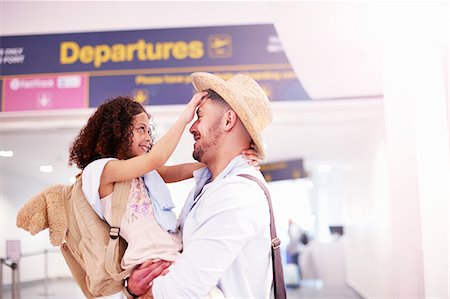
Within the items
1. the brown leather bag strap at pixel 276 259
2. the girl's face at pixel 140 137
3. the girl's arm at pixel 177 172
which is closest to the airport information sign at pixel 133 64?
the girl's arm at pixel 177 172

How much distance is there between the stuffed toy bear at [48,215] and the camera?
1801mm

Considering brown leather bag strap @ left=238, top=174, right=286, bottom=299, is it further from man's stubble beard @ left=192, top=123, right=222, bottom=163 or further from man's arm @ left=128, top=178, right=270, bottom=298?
man's stubble beard @ left=192, top=123, right=222, bottom=163

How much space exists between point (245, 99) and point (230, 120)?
98 mm

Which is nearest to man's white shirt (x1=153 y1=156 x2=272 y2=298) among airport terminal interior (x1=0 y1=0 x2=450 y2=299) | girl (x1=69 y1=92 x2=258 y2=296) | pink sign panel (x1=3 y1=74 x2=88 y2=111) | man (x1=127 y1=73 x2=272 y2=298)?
man (x1=127 y1=73 x2=272 y2=298)

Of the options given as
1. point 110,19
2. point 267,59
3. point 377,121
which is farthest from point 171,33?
point 377,121

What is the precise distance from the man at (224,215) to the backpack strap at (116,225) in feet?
0.26

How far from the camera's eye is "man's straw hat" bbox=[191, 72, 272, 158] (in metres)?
1.80

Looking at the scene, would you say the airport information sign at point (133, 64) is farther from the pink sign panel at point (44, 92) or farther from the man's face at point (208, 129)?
the man's face at point (208, 129)

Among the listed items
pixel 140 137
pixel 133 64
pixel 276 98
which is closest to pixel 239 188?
pixel 140 137

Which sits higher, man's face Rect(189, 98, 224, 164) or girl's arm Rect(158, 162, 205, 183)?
man's face Rect(189, 98, 224, 164)

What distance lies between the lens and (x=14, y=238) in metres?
3.32

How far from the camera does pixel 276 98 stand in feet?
10.9

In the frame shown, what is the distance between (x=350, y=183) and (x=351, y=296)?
29.3 inches

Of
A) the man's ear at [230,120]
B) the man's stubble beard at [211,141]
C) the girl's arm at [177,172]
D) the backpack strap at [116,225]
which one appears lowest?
the backpack strap at [116,225]
